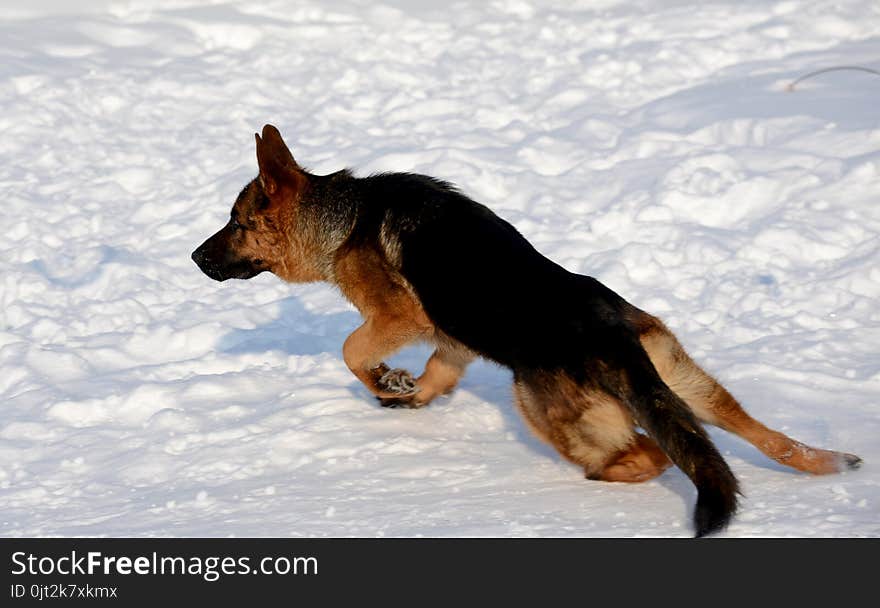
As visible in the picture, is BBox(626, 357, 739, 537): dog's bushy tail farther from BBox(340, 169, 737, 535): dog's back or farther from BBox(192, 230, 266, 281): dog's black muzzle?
BBox(192, 230, 266, 281): dog's black muzzle

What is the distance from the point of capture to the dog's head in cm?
656

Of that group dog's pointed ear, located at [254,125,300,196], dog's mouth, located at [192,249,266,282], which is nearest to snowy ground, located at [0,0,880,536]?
dog's mouth, located at [192,249,266,282]

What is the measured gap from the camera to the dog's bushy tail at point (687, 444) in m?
4.22

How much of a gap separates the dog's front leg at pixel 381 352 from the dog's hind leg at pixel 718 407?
1.41 metres

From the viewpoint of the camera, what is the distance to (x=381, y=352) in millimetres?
6105

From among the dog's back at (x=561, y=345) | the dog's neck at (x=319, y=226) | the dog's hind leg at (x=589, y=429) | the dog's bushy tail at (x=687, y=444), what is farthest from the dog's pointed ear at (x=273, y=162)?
the dog's bushy tail at (x=687, y=444)

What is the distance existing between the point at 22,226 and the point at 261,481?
4.96m

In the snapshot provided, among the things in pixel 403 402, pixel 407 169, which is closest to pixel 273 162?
pixel 403 402

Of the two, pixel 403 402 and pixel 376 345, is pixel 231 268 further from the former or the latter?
pixel 403 402

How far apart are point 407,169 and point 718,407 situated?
534cm

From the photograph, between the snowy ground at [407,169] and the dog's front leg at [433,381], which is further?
the dog's front leg at [433,381]

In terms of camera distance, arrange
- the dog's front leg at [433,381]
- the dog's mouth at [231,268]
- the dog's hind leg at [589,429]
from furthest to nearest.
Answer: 1. the dog's mouth at [231,268]
2. the dog's front leg at [433,381]
3. the dog's hind leg at [589,429]

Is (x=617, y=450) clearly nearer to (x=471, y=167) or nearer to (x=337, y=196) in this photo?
(x=337, y=196)

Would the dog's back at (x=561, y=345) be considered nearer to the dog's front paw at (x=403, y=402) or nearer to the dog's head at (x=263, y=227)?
the dog's front paw at (x=403, y=402)
